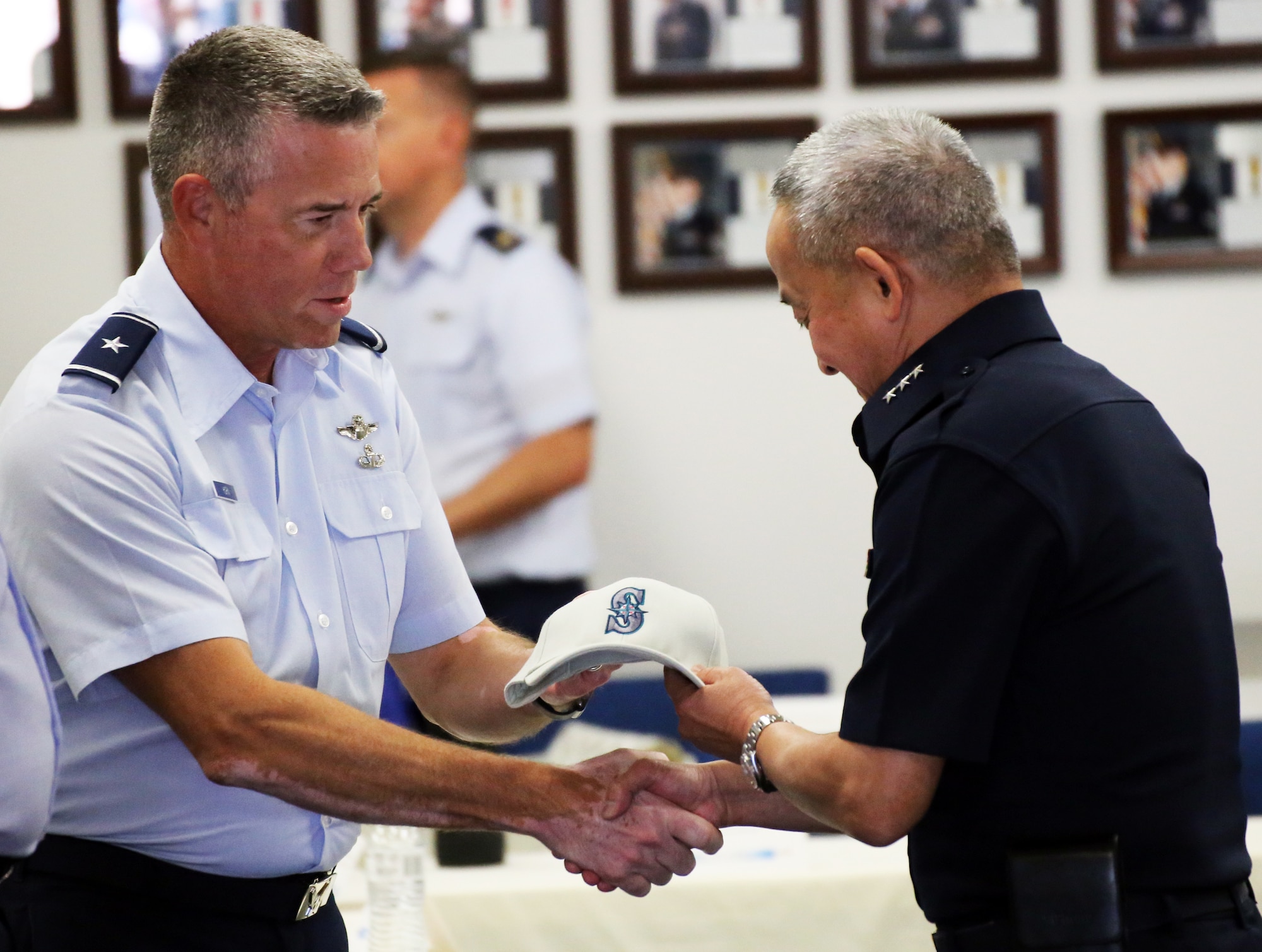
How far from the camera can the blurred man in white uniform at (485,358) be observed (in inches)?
139

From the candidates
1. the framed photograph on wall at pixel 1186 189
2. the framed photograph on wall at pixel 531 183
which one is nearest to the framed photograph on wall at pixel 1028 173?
the framed photograph on wall at pixel 1186 189

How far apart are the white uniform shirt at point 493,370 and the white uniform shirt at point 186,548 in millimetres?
1802

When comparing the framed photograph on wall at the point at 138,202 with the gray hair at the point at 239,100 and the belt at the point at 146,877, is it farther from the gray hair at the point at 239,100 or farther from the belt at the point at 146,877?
the belt at the point at 146,877

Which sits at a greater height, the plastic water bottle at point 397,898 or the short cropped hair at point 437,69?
the short cropped hair at point 437,69

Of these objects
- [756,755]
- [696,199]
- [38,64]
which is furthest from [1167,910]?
[38,64]

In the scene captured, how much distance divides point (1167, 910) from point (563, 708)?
0.75m

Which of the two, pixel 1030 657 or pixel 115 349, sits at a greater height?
pixel 115 349

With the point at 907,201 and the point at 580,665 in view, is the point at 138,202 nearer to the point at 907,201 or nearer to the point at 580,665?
the point at 580,665

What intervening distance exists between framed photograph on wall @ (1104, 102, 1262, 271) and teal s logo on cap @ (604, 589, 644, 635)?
8.56 feet

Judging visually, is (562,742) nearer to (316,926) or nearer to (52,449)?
(316,926)

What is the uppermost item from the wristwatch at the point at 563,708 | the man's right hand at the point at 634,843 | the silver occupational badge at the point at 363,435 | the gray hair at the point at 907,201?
the gray hair at the point at 907,201

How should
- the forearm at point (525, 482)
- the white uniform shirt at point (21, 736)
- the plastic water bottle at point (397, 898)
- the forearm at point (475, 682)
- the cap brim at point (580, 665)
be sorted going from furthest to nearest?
1. the forearm at point (525, 482)
2. the plastic water bottle at point (397, 898)
3. the forearm at point (475, 682)
4. the cap brim at point (580, 665)
5. the white uniform shirt at point (21, 736)

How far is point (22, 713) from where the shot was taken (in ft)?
4.20

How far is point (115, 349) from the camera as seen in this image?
57.7 inches
